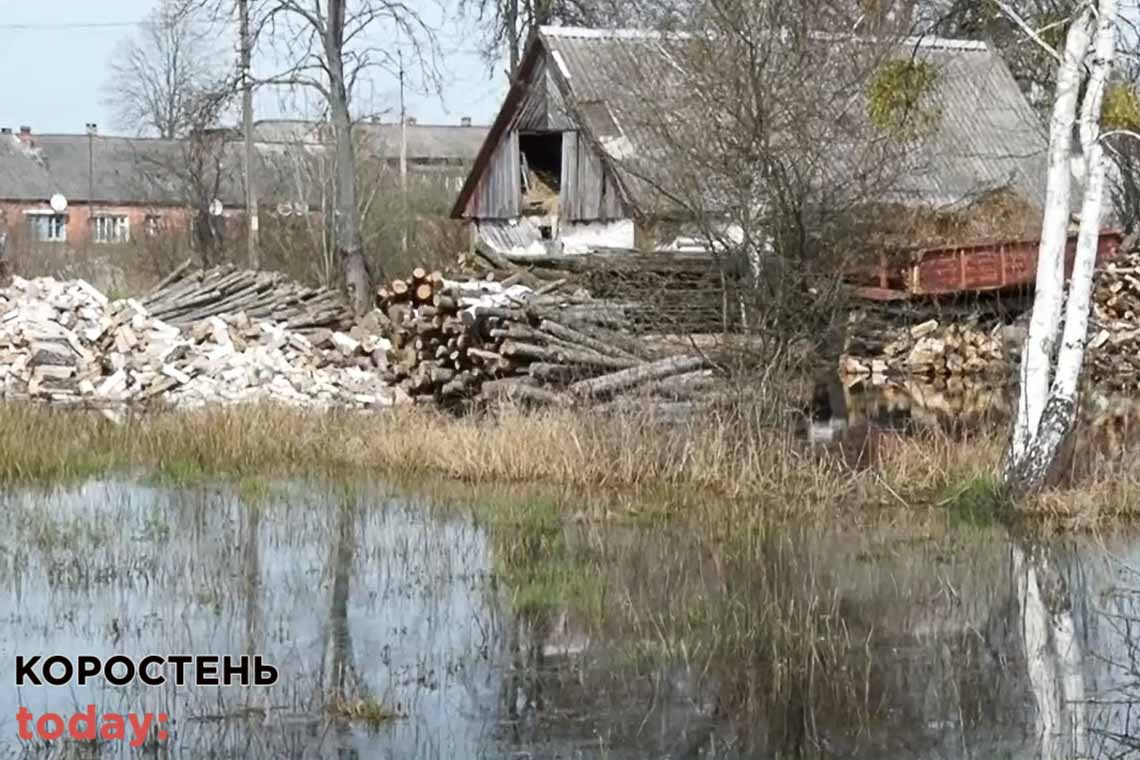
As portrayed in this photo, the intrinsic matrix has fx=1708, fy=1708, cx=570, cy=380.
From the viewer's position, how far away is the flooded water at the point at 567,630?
7.30 m

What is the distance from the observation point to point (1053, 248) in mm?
12789

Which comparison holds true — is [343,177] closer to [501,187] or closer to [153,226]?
[501,187]

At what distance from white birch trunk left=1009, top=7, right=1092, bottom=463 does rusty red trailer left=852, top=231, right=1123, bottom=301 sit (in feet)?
→ 44.0

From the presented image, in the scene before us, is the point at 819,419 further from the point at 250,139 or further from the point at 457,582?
the point at 250,139

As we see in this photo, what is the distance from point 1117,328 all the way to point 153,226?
23.1 metres

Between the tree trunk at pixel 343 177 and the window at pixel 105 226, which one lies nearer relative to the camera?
the tree trunk at pixel 343 177

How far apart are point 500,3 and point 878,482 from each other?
28.9m

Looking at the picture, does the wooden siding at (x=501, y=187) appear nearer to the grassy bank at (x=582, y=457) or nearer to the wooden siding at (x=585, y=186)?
the wooden siding at (x=585, y=186)

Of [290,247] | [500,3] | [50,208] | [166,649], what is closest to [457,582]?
[166,649]

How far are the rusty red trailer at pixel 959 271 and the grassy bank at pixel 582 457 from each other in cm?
1036

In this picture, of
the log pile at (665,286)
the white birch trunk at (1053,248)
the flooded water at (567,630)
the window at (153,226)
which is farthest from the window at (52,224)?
the white birch trunk at (1053,248)

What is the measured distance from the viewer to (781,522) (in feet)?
41.7

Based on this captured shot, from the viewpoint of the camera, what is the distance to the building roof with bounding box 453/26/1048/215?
2836cm

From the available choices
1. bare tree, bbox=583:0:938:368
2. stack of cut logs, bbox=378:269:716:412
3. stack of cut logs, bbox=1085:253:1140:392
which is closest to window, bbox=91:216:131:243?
stack of cut logs, bbox=1085:253:1140:392
